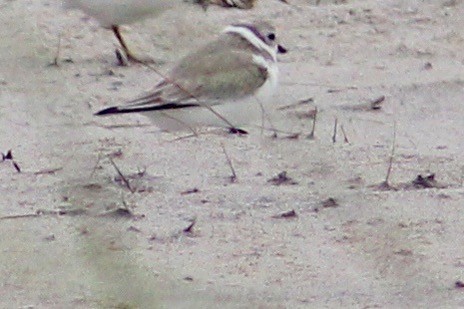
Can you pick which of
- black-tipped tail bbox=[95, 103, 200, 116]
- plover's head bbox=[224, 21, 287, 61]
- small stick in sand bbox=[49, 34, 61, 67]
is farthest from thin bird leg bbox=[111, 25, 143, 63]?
black-tipped tail bbox=[95, 103, 200, 116]

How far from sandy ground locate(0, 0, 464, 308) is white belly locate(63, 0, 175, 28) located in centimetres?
20

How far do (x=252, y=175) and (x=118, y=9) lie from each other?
215cm

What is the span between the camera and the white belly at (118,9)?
7.95 meters

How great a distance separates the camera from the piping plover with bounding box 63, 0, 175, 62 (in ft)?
26.1

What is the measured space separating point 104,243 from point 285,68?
5616mm

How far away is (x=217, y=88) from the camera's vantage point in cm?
671

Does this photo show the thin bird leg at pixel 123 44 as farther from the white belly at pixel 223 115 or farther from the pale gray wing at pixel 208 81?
the white belly at pixel 223 115

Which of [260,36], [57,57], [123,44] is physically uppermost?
[260,36]

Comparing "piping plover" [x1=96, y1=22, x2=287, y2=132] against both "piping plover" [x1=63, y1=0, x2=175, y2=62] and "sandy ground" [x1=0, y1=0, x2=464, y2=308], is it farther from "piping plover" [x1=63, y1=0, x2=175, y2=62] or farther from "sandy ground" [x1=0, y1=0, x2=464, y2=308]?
"piping plover" [x1=63, y1=0, x2=175, y2=62]

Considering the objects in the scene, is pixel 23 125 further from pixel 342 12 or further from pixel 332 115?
pixel 342 12

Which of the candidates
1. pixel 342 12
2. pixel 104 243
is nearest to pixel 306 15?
pixel 342 12

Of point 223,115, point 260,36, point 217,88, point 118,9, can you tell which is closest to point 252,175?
point 223,115

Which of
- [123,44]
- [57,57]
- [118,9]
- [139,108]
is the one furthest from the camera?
[123,44]

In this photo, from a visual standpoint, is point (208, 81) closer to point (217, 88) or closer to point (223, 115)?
point (217, 88)
